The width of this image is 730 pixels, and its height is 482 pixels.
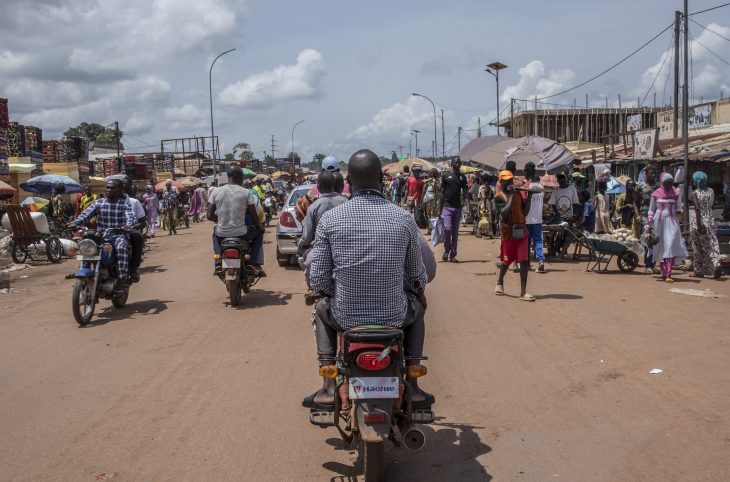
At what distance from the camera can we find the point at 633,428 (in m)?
4.64

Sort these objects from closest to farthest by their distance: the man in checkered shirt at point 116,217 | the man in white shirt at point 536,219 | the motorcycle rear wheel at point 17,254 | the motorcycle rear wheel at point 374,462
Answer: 1. the motorcycle rear wheel at point 374,462
2. the man in checkered shirt at point 116,217
3. the man in white shirt at point 536,219
4. the motorcycle rear wheel at point 17,254

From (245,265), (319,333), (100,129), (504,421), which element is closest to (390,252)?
(319,333)

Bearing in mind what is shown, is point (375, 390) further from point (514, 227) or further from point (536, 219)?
point (536, 219)

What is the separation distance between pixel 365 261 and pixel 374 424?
892mm

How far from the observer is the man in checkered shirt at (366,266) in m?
3.84

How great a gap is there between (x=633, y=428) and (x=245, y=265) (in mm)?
6013

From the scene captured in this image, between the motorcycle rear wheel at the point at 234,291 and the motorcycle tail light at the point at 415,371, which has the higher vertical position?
the motorcycle tail light at the point at 415,371

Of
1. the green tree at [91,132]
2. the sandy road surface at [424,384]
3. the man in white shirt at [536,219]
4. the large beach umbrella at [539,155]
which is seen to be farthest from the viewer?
the green tree at [91,132]

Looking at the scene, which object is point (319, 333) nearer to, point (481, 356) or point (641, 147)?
point (481, 356)

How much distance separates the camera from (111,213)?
9047mm

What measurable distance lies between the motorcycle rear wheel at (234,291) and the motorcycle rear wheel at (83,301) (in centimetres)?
170

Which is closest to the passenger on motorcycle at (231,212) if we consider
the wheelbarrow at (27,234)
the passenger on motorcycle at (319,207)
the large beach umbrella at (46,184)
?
the passenger on motorcycle at (319,207)

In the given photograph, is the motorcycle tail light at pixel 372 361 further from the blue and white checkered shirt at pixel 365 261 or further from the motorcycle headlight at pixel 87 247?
the motorcycle headlight at pixel 87 247

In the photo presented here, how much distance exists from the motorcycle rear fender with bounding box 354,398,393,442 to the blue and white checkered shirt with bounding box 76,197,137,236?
6.36m
